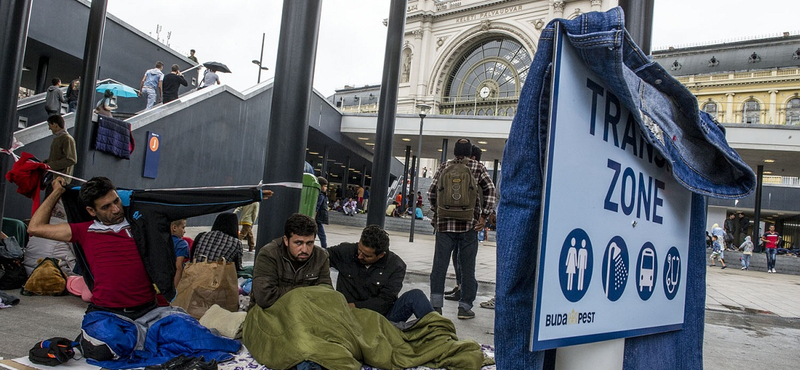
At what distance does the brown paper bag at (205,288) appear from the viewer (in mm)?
4508

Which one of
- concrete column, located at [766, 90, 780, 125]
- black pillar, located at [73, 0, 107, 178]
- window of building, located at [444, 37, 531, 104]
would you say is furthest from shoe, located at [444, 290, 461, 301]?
concrete column, located at [766, 90, 780, 125]

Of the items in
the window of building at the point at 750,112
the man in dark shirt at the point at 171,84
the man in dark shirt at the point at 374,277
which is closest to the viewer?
the man in dark shirt at the point at 374,277

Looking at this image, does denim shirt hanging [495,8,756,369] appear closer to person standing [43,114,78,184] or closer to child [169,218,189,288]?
child [169,218,189,288]

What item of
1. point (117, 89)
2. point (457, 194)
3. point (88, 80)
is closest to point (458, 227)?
point (457, 194)

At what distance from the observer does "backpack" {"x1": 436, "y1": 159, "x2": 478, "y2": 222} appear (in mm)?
5262

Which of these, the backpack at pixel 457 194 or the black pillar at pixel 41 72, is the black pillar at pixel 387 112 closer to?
the backpack at pixel 457 194

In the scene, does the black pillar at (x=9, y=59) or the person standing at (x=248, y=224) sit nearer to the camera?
the black pillar at (x=9, y=59)

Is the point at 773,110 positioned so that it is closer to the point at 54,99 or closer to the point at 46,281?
the point at 54,99

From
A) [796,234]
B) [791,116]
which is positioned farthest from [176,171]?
[791,116]

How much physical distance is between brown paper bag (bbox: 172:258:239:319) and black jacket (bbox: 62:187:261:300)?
657 mm

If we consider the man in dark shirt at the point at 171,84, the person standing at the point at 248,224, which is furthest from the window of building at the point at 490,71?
the person standing at the point at 248,224

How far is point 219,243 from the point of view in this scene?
5168 millimetres

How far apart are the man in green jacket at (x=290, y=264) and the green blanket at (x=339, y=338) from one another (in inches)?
8.3

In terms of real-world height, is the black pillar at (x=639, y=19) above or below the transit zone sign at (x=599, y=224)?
above
